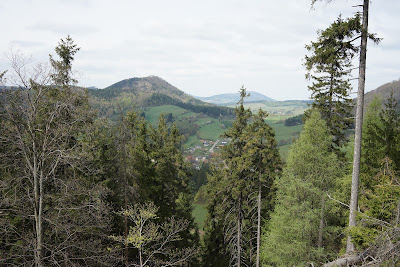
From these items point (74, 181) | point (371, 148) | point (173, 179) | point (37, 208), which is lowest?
point (173, 179)

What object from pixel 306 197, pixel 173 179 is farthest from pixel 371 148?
pixel 173 179

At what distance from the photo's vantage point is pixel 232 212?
1941 cm

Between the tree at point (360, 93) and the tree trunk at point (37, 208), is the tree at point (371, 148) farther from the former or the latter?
the tree trunk at point (37, 208)

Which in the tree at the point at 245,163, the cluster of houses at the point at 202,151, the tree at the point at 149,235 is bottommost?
the cluster of houses at the point at 202,151

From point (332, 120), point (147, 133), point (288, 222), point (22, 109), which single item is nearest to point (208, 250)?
point (147, 133)

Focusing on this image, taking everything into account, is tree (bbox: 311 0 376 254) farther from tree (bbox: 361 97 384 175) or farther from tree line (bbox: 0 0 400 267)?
tree (bbox: 361 97 384 175)

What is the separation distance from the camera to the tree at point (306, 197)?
13055 mm

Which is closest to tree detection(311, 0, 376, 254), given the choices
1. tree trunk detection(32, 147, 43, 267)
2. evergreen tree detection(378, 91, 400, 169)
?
evergreen tree detection(378, 91, 400, 169)

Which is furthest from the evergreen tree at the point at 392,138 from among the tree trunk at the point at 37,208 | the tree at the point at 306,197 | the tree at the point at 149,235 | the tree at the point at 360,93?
Answer: the tree trunk at the point at 37,208

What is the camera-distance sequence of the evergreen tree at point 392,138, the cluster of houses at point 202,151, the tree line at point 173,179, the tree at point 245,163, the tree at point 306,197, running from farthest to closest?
the cluster of houses at point 202,151
the tree at point 245,163
the evergreen tree at point 392,138
the tree at point 306,197
the tree line at point 173,179

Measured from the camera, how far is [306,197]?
44.4ft

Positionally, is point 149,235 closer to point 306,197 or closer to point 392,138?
point 306,197

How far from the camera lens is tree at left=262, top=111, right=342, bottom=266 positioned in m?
13.1

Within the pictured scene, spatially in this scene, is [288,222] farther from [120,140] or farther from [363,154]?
[120,140]
